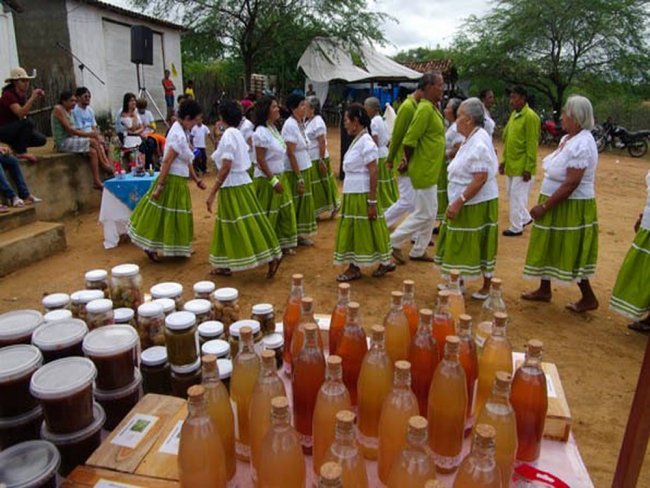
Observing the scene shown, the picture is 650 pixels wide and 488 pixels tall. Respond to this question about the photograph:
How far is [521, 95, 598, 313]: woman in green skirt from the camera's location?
3.81 m

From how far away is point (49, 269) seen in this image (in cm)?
561

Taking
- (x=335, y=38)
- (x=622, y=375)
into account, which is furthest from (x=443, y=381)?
(x=335, y=38)

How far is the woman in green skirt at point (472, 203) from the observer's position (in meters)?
3.93

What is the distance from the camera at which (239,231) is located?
483 centimetres

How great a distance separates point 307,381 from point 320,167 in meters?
5.71

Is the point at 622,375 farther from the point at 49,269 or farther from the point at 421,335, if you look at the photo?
the point at 49,269

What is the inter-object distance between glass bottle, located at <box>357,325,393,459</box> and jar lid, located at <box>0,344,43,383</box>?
1.06 m

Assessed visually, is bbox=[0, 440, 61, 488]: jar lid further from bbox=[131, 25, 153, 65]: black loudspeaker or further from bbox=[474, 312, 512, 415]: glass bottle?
bbox=[131, 25, 153, 65]: black loudspeaker

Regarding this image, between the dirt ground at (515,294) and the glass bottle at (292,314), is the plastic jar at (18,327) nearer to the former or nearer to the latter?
the glass bottle at (292,314)

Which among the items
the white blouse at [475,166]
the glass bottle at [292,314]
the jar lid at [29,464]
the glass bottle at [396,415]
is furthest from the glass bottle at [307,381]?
the white blouse at [475,166]

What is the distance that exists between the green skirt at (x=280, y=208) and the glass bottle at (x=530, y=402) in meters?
4.18

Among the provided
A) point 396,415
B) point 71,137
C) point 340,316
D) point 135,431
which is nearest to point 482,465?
point 396,415

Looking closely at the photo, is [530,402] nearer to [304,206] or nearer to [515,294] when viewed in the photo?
[515,294]

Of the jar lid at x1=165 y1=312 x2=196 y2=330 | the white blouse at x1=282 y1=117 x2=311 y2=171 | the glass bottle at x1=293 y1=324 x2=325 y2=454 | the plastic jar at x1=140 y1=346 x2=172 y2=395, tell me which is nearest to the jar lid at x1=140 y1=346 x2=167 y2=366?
the plastic jar at x1=140 y1=346 x2=172 y2=395
